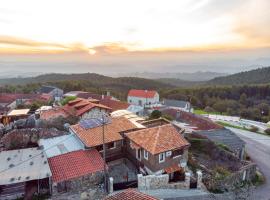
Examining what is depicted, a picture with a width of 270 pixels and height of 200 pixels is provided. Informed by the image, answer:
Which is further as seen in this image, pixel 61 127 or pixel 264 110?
pixel 264 110

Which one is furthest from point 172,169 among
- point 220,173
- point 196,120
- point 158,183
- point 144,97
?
point 144,97

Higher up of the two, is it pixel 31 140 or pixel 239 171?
pixel 31 140

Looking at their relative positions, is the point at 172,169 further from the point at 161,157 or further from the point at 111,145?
the point at 111,145

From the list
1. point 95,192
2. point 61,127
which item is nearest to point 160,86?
point 61,127

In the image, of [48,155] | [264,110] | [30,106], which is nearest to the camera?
[48,155]

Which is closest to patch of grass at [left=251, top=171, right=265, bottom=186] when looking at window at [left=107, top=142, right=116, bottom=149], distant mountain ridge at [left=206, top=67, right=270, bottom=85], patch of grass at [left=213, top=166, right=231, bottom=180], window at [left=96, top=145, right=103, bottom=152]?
patch of grass at [left=213, top=166, right=231, bottom=180]

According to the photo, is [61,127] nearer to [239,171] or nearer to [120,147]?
[120,147]

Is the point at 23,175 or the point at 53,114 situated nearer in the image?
the point at 23,175

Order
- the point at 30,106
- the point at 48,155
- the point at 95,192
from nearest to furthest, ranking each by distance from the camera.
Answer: the point at 95,192 → the point at 48,155 → the point at 30,106
